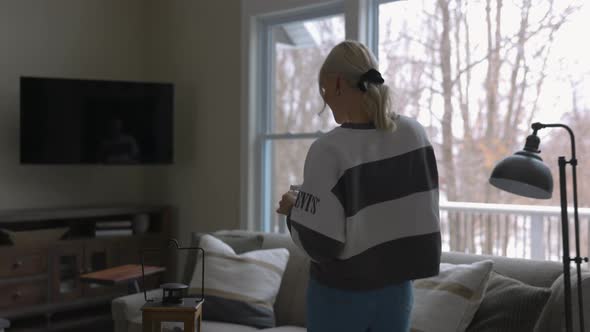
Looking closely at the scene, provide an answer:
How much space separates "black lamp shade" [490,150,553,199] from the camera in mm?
1882

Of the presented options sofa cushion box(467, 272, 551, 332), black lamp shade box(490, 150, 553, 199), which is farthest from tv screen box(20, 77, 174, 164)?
black lamp shade box(490, 150, 553, 199)

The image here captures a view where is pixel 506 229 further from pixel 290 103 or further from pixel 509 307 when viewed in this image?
pixel 509 307

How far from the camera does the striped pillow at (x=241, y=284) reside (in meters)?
2.83

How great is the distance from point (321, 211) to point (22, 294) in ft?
10.3

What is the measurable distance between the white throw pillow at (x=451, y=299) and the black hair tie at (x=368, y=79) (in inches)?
45.9

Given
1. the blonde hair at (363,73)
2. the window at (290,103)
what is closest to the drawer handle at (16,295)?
the window at (290,103)

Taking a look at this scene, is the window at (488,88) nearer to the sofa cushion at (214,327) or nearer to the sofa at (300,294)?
the sofa at (300,294)

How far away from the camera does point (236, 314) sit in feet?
9.25

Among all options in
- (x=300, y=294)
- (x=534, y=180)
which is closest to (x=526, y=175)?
(x=534, y=180)

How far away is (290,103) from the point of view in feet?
13.7

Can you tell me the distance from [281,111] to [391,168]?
9.32ft

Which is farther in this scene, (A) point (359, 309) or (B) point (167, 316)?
(B) point (167, 316)

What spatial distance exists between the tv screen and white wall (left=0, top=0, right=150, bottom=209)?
267 millimetres

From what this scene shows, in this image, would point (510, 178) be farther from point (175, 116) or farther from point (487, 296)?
point (175, 116)
